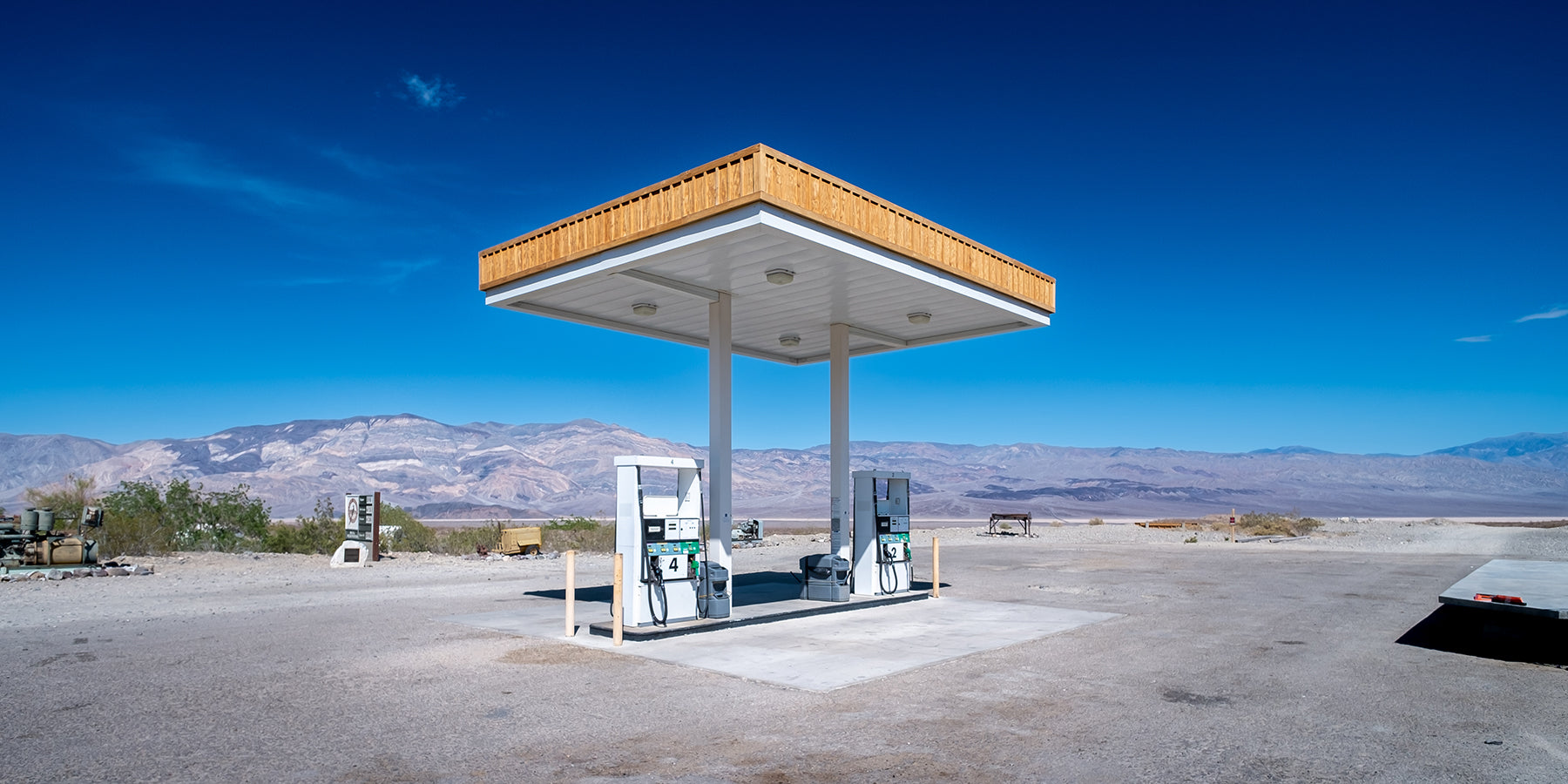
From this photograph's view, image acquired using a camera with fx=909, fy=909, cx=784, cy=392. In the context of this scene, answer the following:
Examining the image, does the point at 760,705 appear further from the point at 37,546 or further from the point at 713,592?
the point at 37,546

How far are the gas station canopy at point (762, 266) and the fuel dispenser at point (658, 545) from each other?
9.45ft

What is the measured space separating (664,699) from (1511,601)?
9.52 meters

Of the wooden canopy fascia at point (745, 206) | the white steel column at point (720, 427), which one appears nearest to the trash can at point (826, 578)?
the white steel column at point (720, 427)

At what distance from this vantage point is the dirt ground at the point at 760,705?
6.51 m

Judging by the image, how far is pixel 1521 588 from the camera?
11.6 meters

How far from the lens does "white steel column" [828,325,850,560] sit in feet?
53.5

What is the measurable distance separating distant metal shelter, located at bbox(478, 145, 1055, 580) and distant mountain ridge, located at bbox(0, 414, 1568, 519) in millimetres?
85369

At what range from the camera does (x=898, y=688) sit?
9.10m

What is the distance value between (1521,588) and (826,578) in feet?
31.8

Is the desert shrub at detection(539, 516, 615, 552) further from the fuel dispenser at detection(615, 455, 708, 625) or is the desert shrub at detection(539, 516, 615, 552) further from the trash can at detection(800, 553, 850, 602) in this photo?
the fuel dispenser at detection(615, 455, 708, 625)

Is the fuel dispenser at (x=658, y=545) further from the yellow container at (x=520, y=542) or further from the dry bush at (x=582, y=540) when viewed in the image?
the dry bush at (x=582, y=540)

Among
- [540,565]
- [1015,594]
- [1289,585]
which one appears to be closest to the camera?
[1015,594]

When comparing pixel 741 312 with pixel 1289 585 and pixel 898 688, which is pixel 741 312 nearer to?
pixel 898 688

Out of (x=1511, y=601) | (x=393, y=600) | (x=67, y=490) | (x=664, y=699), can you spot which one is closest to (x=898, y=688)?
(x=664, y=699)
